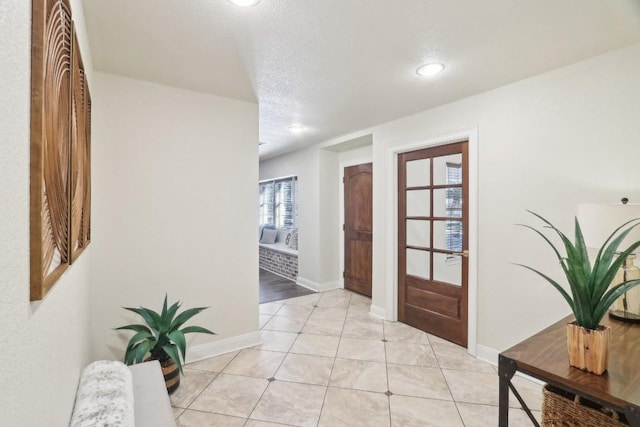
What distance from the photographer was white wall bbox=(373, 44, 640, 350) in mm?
1985

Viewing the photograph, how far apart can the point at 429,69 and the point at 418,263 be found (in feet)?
6.43

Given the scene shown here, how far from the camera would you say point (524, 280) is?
2439mm

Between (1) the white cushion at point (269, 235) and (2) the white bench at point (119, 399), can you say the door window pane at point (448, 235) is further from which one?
(1) the white cushion at point (269, 235)

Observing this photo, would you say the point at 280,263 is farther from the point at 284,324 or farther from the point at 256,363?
the point at 256,363

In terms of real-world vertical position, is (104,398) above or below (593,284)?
below

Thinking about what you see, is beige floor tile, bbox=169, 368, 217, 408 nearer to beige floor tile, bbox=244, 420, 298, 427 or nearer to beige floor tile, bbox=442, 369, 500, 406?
beige floor tile, bbox=244, 420, 298, 427

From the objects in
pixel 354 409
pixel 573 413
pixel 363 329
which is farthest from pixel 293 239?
pixel 573 413

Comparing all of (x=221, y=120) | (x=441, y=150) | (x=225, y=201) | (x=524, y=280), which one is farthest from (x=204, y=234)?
(x=524, y=280)

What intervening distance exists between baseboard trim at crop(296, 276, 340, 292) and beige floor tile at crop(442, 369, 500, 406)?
101 inches

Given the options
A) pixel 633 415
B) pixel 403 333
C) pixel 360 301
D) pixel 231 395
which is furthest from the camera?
pixel 360 301

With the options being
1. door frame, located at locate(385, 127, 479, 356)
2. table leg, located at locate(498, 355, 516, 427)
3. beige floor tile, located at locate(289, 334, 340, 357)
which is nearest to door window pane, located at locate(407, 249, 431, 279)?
door frame, located at locate(385, 127, 479, 356)

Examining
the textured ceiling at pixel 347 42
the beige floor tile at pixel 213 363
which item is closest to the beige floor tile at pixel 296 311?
the beige floor tile at pixel 213 363

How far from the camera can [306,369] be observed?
2.54 m

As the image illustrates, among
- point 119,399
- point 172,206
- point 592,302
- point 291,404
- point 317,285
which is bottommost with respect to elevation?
point 291,404
